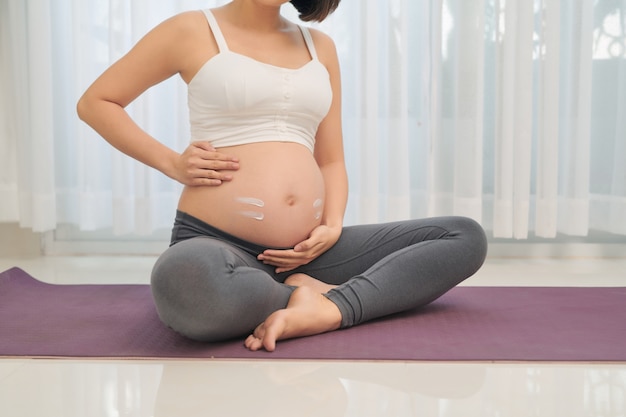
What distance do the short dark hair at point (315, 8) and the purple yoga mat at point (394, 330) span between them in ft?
2.14

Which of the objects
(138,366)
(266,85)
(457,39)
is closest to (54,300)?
(138,366)

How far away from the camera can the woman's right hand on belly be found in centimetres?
139

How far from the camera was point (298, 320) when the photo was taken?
1286 millimetres

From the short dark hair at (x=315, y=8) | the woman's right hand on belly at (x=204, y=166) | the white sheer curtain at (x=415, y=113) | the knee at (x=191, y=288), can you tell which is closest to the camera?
the knee at (x=191, y=288)

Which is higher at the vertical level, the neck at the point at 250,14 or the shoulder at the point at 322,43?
the neck at the point at 250,14

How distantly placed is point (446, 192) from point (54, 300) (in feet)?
3.69

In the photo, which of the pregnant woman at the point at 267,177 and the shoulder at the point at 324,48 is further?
the shoulder at the point at 324,48

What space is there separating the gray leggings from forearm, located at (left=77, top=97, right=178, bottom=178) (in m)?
0.12

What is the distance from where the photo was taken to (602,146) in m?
2.25

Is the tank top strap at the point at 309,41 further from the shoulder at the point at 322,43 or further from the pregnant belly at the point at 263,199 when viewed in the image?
the pregnant belly at the point at 263,199

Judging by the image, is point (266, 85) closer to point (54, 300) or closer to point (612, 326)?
point (54, 300)

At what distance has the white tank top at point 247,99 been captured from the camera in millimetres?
1422

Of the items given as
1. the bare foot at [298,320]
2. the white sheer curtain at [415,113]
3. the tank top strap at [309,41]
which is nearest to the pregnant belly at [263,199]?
the bare foot at [298,320]

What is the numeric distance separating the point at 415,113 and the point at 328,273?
870mm
